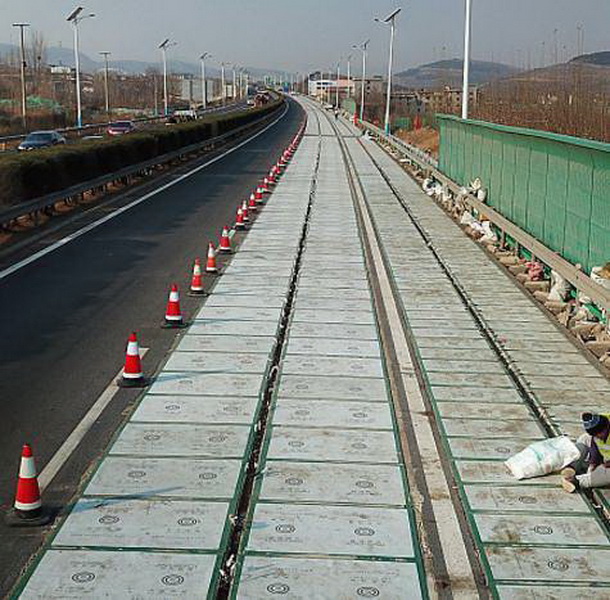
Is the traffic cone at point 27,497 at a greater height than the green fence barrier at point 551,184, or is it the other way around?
the green fence barrier at point 551,184

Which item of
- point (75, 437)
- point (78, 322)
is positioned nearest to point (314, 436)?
point (75, 437)

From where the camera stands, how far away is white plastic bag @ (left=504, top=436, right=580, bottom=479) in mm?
7684

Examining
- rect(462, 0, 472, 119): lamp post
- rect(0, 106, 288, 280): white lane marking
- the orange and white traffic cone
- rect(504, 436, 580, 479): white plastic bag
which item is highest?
rect(462, 0, 472, 119): lamp post

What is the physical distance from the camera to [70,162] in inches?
1005

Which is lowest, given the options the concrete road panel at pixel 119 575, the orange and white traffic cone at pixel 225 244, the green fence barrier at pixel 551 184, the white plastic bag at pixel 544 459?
the orange and white traffic cone at pixel 225 244

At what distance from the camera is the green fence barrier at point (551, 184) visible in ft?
43.7

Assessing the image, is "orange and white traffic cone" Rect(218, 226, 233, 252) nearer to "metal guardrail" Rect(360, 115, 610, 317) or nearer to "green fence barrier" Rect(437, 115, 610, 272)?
"metal guardrail" Rect(360, 115, 610, 317)

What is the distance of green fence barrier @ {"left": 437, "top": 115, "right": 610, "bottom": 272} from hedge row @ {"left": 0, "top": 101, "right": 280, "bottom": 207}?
1008 cm

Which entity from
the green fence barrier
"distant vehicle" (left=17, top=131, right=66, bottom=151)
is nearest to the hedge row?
"distant vehicle" (left=17, top=131, right=66, bottom=151)

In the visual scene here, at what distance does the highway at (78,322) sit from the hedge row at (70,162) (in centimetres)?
129

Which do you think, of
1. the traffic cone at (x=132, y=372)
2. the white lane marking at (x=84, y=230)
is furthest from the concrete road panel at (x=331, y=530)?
the white lane marking at (x=84, y=230)

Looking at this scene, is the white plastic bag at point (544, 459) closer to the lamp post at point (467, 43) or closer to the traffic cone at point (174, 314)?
the traffic cone at point (174, 314)

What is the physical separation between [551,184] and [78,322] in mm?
7993

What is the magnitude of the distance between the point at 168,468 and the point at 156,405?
1587 millimetres
